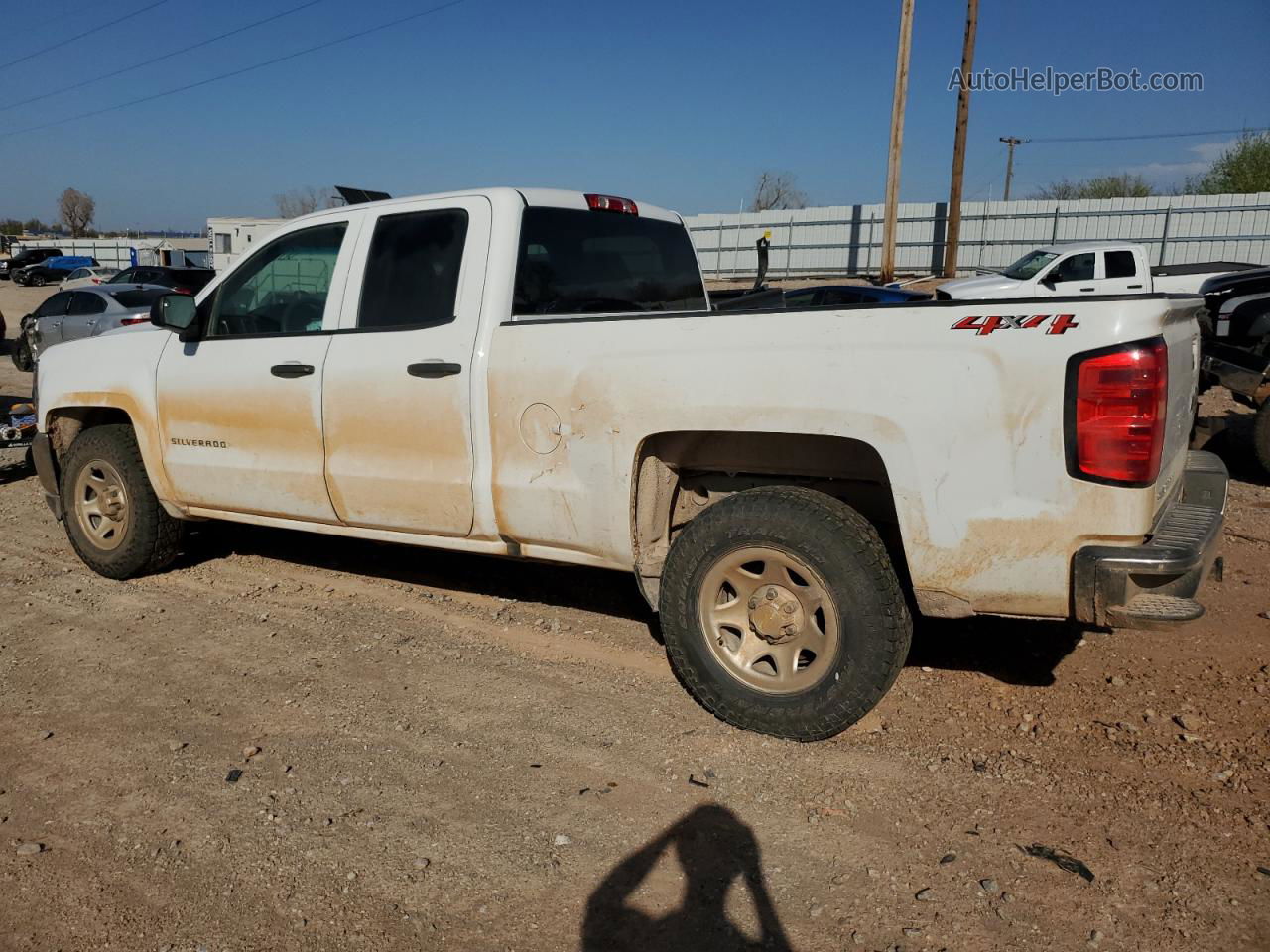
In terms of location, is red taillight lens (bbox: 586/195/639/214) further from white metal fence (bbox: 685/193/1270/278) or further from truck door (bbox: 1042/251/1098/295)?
white metal fence (bbox: 685/193/1270/278)

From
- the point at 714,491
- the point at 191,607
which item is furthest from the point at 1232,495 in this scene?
the point at 191,607

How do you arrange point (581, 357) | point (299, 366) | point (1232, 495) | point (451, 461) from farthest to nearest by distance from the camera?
point (1232, 495) < point (299, 366) < point (451, 461) < point (581, 357)

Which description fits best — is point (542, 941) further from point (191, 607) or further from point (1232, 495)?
point (1232, 495)

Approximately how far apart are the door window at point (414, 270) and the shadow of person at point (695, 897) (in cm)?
231

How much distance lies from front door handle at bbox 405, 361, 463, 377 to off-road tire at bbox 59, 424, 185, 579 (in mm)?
2211

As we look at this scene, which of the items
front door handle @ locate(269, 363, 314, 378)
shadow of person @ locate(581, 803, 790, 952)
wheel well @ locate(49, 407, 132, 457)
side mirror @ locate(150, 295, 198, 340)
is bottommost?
shadow of person @ locate(581, 803, 790, 952)

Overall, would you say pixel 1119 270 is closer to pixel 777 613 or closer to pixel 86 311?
pixel 777 613

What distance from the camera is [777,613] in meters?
3.64

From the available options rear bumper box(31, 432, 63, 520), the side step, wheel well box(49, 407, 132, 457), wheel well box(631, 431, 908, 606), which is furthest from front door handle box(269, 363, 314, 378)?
the side step

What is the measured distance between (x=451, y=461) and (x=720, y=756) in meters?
1.64

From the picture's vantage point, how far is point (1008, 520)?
3.18 metres

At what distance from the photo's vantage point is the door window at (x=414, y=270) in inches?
172

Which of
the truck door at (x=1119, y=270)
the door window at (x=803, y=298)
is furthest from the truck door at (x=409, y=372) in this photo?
the truck door at (x=1119, y=270)

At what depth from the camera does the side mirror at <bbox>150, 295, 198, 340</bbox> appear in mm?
5004
